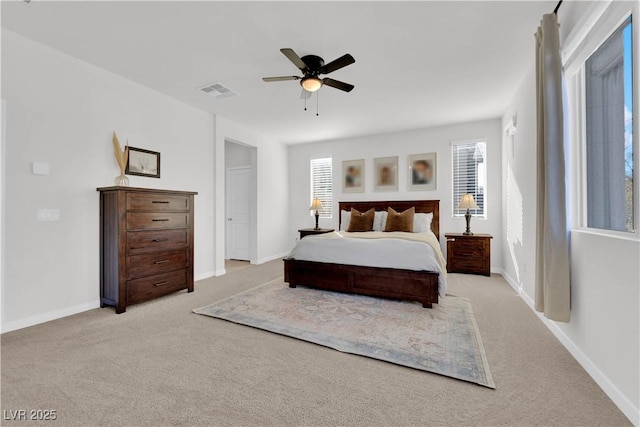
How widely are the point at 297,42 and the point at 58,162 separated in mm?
2778

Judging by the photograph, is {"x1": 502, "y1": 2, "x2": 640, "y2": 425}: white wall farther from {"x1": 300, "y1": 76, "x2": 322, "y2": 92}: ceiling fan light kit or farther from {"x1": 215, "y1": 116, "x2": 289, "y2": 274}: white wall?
{"x1": 215, "y1": 116, "x2": 289, "y2": 274}: white wall

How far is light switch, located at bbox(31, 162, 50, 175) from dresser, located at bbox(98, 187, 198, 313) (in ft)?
1.53

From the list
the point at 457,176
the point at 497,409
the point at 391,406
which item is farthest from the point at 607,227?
the point at 457,176

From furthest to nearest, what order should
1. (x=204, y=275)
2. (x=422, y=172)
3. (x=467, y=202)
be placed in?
(x=422, y=172), (x=467, y=202), (x=204, y=275)

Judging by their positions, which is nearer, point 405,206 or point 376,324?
point 376,324

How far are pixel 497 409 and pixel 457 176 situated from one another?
4.53 m

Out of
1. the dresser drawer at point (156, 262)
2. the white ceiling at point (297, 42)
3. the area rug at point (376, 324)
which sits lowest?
the area rug at point (376, 324)

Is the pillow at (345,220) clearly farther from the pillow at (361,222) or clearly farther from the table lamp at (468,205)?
the table lamp at (468,205)

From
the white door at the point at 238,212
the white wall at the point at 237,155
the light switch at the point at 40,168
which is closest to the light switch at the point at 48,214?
the light switch at the point at 40,168

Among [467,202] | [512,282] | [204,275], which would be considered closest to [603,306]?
[512,282]

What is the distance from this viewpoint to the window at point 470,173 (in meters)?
5.09

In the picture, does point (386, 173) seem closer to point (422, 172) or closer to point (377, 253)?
point (422, 172)

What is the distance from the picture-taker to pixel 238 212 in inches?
Answer: 252

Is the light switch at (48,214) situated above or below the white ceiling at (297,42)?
below
